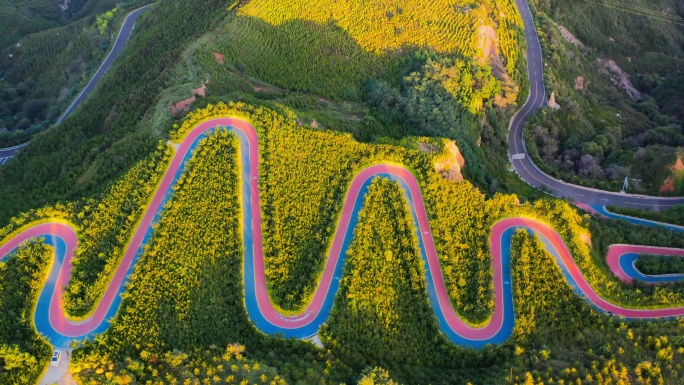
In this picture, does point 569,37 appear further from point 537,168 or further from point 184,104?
point 184,104

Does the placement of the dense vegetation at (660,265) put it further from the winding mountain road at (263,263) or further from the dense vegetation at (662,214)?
the dense vegetation at (662,214)

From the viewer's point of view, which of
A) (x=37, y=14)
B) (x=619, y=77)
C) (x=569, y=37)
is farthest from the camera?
(x=37, y=14)

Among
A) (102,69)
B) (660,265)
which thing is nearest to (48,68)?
(102,69)

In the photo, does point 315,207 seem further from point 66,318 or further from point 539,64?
point 539,64

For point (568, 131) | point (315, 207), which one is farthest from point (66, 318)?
point (568, 131)

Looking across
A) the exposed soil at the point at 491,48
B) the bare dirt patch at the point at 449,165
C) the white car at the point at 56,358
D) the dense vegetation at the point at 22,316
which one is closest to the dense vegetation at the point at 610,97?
the exposed soil at the point at 491,48
